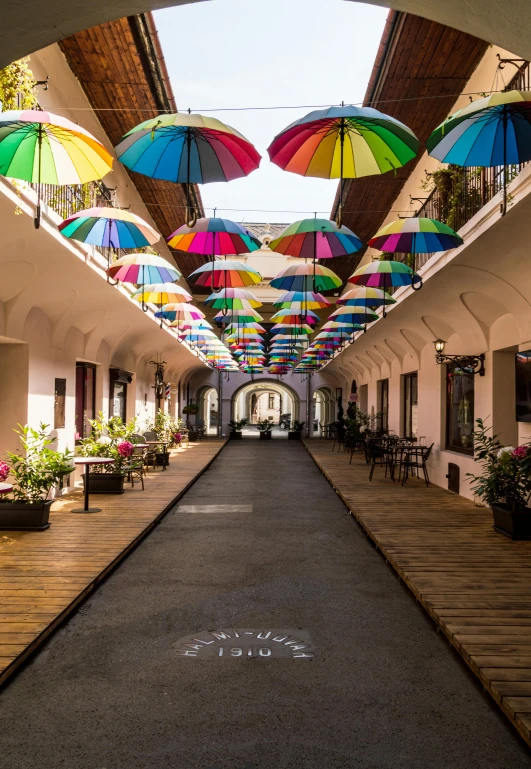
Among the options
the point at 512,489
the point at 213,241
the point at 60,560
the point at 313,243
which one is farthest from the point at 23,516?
the point at 512,489

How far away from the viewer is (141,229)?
28.1ft

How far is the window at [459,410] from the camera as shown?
12.1 meters

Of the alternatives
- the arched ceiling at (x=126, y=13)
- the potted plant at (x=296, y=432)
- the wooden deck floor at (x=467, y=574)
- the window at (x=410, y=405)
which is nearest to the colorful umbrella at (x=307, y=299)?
the wooden deck floor at (x=467, y=574)

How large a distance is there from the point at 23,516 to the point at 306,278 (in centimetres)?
689

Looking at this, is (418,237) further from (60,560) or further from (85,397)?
(85,397)

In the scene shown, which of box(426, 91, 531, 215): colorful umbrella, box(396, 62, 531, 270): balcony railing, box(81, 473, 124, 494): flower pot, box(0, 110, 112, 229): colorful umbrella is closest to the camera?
box(426, 91, 531, 215): colorful umbrella

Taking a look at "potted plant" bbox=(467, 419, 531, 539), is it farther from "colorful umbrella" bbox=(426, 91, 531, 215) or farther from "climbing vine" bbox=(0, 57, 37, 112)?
"climbing vine" bbox=(0, 57, 37, 112)

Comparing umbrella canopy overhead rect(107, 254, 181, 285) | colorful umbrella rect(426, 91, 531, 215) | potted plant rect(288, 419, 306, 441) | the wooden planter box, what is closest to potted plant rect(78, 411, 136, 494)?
umbrella canopy overhead rect(107, 254, 181, 285)

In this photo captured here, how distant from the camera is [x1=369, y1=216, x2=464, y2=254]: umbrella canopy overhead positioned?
791 cm

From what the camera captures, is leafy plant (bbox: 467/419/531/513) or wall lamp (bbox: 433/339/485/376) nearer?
leafy plant (bbox: 467/419/531/513)

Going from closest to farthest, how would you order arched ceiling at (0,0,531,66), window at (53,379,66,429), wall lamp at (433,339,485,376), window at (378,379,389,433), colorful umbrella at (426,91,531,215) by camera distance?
arched ceiling at (0,0,531,66)
colorful umbrella at (426,91,531,215)
wall lamp at (433,339,485,376)
window at (53,379,66,429)
window at (378,379,389,433)

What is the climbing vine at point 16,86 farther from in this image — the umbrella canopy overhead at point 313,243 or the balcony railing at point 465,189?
the balcony railing at point 465,189

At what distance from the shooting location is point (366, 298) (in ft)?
39.1

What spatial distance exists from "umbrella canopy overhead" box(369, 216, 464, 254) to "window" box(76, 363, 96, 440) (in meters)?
7.98
